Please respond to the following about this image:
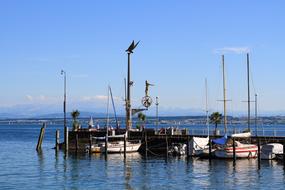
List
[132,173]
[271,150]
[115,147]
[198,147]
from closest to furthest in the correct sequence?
[132,173] → [271,150] → [198,147] → [115,147]

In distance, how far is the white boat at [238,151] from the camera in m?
67.0

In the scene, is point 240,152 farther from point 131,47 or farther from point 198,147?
point 131,47

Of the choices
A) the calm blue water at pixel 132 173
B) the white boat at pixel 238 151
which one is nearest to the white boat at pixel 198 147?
the calm blue water at pixel 132 173

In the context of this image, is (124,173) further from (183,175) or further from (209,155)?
(209,155)

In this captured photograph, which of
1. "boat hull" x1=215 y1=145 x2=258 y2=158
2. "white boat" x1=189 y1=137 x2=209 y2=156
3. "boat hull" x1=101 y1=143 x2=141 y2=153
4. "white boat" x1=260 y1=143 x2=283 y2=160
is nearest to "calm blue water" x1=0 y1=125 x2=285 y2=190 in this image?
"white boat" x1=260 y1=143 x2=283 y2=160

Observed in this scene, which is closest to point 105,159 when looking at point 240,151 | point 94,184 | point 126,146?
point 126,146

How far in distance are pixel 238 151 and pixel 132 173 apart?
50.5 feet

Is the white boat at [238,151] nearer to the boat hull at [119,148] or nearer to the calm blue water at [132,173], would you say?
the calm blue water at [132,173]

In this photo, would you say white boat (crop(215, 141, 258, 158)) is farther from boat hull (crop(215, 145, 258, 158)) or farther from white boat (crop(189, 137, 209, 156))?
white boat (crop(189, 137, 209, 156))

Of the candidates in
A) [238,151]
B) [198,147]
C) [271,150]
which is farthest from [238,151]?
[198,147]

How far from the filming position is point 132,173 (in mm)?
A: 57094

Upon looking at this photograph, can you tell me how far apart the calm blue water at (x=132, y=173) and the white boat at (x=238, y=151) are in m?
1.38

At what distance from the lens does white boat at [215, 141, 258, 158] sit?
67.0 m

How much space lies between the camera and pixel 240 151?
67.1 m
